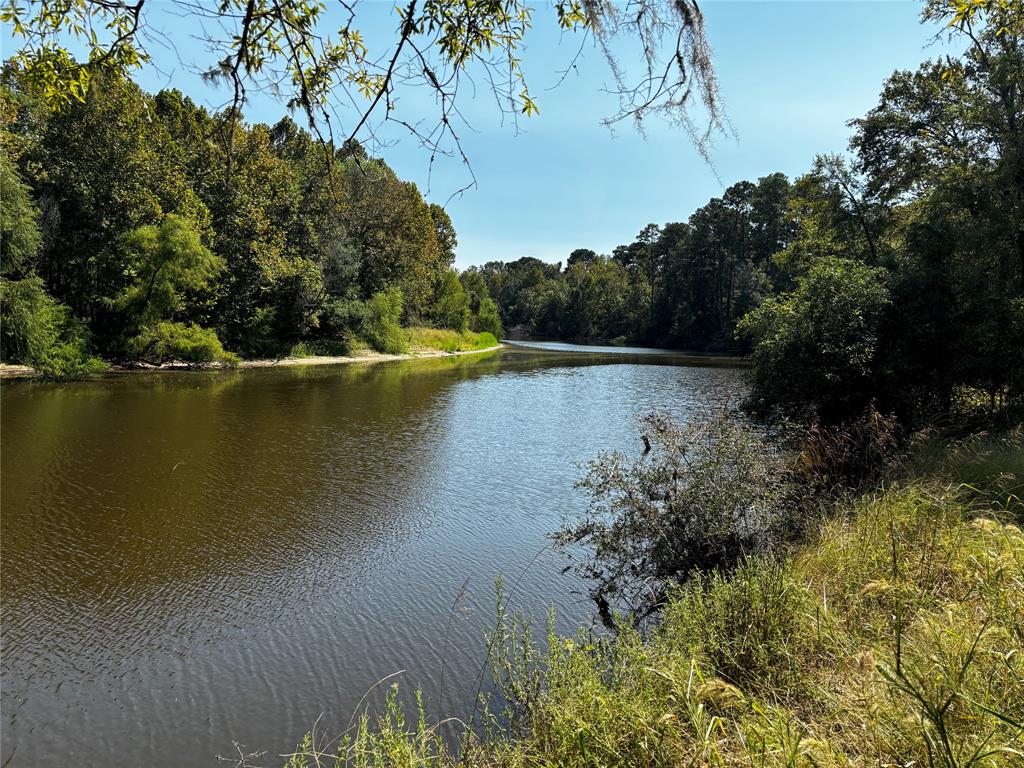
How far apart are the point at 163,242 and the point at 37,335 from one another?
27.3ft

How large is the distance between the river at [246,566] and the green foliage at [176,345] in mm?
12210

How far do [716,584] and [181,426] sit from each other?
48.6ft

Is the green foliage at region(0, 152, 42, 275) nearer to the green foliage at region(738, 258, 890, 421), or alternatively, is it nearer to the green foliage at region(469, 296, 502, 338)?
the green foliage at region(738, 258, 890, 421)

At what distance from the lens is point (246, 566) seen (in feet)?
24.1

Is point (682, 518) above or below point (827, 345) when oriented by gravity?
below

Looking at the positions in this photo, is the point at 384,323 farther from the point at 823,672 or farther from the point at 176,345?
the point at 823,672

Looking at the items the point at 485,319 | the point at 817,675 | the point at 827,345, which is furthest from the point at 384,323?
the point at 817,675

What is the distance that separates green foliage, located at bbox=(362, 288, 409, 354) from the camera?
4409cm

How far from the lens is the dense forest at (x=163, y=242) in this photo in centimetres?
2322

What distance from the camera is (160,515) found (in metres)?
8.95

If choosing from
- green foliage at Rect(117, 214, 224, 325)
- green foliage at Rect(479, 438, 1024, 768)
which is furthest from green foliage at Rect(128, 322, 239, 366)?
green foliage at Rect(479, 438, 1024, 768)

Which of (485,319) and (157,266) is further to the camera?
(485,319)

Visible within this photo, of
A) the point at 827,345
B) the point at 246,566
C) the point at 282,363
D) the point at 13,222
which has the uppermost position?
the point at 13,222

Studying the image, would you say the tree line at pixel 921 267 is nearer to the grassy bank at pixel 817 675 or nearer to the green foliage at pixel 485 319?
the grassy bank at pixel 817 675
